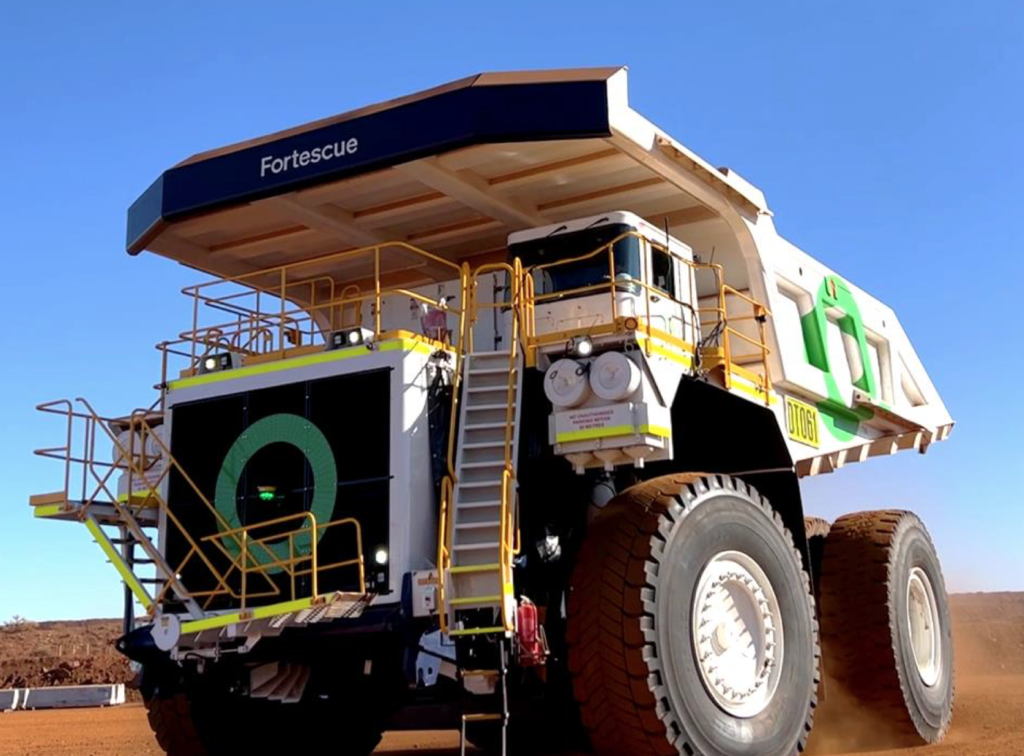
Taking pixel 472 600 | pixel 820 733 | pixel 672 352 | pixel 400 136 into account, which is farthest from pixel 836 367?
pixel 472 600

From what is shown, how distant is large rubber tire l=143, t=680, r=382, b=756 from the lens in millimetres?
11344

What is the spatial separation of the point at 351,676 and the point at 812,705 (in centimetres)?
397

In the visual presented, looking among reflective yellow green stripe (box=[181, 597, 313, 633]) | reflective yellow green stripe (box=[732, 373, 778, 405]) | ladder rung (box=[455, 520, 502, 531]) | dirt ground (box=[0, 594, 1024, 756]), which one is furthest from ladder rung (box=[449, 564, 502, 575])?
dirt ground (box=[0, 594, 1024, 756])

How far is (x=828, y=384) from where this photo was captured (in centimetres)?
1416

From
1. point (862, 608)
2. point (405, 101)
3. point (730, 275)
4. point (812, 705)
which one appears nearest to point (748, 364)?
point (730, 275)

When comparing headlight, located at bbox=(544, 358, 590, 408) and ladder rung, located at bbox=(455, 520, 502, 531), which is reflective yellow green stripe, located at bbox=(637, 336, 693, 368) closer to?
headlight, located at bbox=(544, 358, 590, 408)

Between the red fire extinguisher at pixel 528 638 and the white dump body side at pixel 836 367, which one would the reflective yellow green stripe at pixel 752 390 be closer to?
the white dump body side at pixel 836 367

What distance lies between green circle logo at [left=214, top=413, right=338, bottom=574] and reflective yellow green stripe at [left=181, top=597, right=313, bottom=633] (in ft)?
2.42

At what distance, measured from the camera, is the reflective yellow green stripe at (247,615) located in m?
9.18

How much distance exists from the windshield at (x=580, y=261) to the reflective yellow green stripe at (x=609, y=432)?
201cm

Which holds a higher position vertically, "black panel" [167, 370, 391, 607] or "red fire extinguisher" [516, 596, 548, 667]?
"black panel" [167, 370, 391, 607]

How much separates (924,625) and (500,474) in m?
7.18

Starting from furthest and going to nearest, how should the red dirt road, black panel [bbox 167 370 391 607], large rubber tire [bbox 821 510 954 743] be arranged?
large rubber tire [bbox 821 510 954 743] → the red dirt road → black panel [bbox 167 370 391 607]

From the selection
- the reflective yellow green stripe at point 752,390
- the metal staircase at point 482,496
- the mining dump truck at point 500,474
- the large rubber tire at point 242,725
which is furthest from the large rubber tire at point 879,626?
the metal staircase at point 482,496
